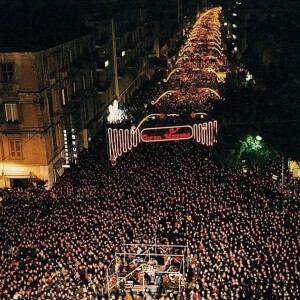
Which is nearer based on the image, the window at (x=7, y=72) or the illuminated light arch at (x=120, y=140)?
the illuminated light arch at (x=120, y=140)

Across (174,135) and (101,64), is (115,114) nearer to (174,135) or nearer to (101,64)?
(101,64)

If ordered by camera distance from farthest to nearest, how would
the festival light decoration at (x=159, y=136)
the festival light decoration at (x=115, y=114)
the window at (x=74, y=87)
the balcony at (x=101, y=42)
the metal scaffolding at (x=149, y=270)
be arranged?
the festival light decoration at (x=115, y=114), the balcony at (x=101, y=42), the window at (x=74, y=87), the festival light decoration at (x=159, y=136), the metal scaffolding at (x=149, y=270)

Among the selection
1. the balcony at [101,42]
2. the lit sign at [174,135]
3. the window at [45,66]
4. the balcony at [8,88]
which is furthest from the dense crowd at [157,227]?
the balcony at [101,42]

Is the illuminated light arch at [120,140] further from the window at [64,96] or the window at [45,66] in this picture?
the window at [64,96]

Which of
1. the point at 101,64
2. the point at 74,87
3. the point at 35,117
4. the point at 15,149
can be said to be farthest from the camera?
the point at 101,64

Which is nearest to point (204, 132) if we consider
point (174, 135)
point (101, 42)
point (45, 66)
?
point (174, 135)

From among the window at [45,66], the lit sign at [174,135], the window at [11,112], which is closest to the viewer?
the lit sign at [174,135]
